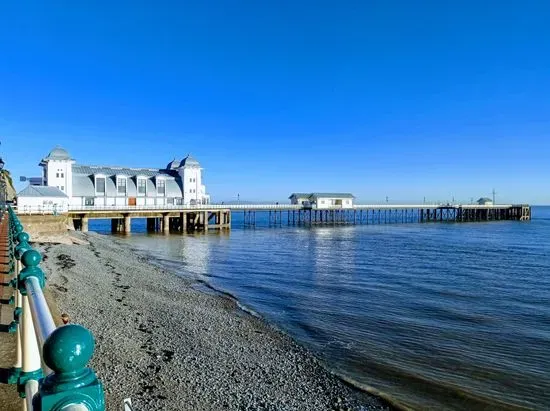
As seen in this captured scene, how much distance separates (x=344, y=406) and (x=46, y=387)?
26.2 ft

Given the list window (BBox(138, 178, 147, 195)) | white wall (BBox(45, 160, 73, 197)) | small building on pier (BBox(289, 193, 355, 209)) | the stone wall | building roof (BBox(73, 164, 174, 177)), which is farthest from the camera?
small building on pier (BBox(289, 193, 355, 209))

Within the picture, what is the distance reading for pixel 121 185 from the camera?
5394 centimetres

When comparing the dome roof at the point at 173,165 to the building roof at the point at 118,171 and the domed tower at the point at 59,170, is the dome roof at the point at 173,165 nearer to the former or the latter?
the building roof at the point at 118,171

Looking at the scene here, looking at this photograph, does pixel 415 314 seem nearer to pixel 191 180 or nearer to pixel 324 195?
pixel 191 180

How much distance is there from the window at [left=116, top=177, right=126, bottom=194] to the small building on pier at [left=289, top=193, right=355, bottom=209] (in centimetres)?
3338

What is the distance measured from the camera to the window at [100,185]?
5228 centimetres

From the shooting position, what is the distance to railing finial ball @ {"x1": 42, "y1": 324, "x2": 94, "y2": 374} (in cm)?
123

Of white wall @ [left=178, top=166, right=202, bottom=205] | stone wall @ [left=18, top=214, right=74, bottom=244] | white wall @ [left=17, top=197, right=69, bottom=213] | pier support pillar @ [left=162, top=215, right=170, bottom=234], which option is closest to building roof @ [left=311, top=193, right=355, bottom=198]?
white wall @ [left=178, top=166, right=202, bottom=205]

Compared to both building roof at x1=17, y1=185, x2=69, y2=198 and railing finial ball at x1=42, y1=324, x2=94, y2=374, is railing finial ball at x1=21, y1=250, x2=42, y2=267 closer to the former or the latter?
railing finial ball at x1=42, y1=324, x2=94, y2=374

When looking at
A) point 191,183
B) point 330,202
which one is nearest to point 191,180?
point 191,183

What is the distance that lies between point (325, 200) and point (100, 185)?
1595 inches

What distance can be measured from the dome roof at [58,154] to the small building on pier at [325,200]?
4056 centimetres

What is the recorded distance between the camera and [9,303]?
6.46m

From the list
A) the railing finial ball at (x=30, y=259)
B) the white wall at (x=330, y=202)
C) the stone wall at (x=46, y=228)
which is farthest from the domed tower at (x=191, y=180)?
the railing finial ball at (x=30, y=259)
